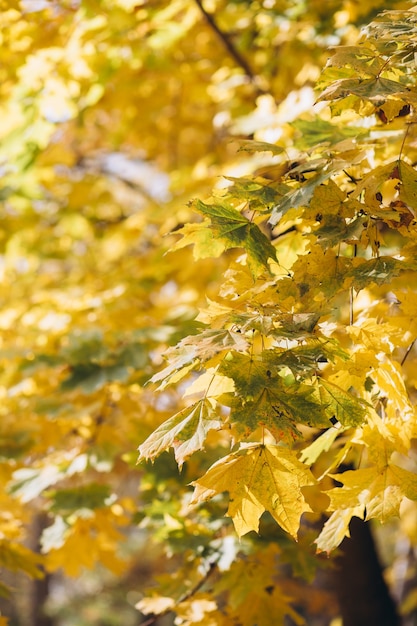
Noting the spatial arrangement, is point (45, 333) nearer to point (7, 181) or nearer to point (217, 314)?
point (7, 181)

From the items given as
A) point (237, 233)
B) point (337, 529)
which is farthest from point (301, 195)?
point (337, 529)

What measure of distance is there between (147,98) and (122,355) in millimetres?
2532

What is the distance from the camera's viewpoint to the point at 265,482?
3.74ft

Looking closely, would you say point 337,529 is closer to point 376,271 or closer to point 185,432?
point 185,432

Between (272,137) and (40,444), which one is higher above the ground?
A: (272,137)

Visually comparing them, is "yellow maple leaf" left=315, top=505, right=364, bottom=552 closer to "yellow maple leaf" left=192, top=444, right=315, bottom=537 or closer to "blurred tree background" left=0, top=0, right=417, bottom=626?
"yellow maple leaf" left=192, top=444, right=315, bottom=537

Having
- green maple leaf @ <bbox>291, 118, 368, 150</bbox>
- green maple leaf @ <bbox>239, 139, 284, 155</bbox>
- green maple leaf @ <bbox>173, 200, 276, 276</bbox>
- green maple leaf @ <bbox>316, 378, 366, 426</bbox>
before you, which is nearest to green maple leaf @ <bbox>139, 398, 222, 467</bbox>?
green maple leaf @ <bbox>316, 378, 366, 426</bbox>

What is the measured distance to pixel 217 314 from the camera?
1.21m

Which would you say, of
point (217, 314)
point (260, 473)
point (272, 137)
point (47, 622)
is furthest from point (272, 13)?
point (47, 622)

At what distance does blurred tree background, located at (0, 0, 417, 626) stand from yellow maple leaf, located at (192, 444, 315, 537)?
0.66m

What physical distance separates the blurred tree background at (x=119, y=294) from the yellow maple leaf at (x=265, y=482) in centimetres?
66

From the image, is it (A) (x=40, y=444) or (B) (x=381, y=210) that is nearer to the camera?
(B) (x=381, y=210)

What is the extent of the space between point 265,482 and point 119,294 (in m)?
1.93

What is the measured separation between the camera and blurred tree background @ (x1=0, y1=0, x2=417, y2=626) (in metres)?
2.07
